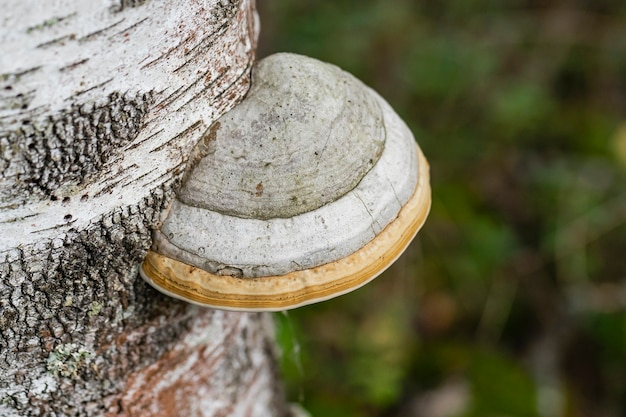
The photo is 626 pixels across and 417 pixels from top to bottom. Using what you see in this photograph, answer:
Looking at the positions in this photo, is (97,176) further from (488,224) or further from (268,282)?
(488,224)

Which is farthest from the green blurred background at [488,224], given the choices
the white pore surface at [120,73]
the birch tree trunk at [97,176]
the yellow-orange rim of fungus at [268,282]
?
the white pore surface at [120,73]

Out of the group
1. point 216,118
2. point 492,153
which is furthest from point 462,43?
point 216,118

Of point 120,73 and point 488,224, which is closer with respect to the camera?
point 120,73

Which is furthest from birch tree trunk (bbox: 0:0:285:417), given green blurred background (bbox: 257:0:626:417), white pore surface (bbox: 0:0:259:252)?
green blurred background (bbox: 257:0:626:417)

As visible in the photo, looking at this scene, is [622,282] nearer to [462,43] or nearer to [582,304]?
[582,304]

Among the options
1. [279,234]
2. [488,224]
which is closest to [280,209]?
[279,234]

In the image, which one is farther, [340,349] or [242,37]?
[340,349]
